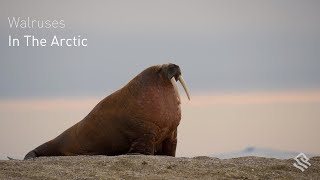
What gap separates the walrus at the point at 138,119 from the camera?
37.1 feet

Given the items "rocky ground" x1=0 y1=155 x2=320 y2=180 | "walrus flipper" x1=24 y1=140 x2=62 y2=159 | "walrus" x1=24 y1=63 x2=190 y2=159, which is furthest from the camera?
"walrus flipper" x1=24 y1=140 x2=62 y2=159

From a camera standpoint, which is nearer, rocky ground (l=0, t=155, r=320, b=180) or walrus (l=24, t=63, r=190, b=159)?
rocky ground (l=0, t=155, r=320, b=180)

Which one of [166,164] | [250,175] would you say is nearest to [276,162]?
[250,175]

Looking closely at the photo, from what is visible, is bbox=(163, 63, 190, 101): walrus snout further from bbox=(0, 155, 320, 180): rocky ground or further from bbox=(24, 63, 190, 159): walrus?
bbox=(0, 155, 320, 180): rocky ground

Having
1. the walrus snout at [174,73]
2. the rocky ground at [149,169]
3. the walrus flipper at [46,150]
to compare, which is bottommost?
the rocky ground at [149,169]

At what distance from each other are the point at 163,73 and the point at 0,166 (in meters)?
3.55

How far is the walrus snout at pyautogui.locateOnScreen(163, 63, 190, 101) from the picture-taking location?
11.3m

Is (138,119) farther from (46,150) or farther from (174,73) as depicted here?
(46,150)

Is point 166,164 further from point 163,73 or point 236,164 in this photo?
point 163,73

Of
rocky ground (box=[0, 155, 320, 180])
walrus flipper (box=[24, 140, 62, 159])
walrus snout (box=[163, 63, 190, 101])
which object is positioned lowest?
rocky ground (box=[0, 155, 320, 180])

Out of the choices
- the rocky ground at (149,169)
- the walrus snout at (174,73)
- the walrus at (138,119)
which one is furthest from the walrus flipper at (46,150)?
the rocky ground at (149,169)

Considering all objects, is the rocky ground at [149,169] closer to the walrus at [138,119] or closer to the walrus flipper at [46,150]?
the walrus at [138,119]

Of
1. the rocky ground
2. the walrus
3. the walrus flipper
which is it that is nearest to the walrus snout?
the walrus

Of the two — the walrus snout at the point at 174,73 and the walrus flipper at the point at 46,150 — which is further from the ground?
the walrus snout at the point at 174,73
